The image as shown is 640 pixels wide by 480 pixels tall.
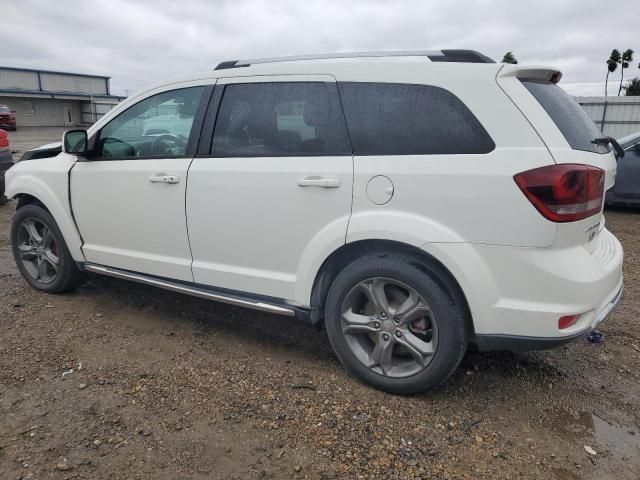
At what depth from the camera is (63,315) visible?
394 centimetres

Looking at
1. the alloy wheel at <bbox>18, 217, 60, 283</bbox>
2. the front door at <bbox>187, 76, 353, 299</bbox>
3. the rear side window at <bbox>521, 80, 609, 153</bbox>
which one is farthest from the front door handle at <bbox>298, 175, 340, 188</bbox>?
the alloy wheel at <bbox>18, 217, 60, 283</bbox>

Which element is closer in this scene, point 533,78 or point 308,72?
point 533,78

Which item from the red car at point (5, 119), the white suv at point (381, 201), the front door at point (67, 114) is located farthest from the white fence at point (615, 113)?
the front door at point (67, 114)

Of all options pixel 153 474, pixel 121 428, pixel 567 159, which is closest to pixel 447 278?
pixel 567 159

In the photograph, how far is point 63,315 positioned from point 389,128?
2.97 metres

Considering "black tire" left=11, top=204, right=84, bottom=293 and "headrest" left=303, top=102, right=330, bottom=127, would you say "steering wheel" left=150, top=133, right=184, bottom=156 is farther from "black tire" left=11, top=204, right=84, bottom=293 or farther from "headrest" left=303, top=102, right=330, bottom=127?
"black tire" left=11, top=204, right=84, bottom=293

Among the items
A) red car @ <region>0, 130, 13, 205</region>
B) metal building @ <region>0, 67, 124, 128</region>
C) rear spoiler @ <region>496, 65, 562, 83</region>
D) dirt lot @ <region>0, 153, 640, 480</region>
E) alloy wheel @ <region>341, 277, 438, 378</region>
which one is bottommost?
dirt lot @ <region>0, 153, 640, 480</region>

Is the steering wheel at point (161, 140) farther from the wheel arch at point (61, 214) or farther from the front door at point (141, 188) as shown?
the wheel arch at point (61, 214)

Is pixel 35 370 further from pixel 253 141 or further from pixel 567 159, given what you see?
pixel 567 159

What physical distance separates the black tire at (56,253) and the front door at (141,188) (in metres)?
Result: 0.34

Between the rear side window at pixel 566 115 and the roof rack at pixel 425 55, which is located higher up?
the roof rack at pixel 425 55

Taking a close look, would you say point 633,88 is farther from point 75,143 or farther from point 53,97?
point 75,143

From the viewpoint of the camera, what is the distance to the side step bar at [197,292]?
3053mm

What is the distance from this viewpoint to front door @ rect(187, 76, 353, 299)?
111 inches
